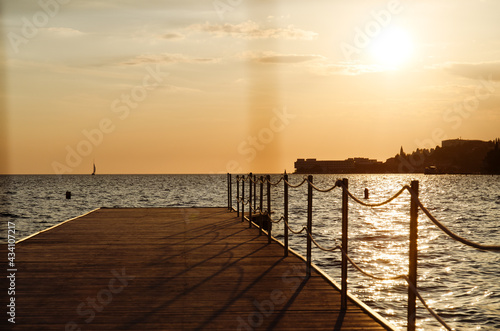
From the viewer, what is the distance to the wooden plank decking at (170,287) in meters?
5.40

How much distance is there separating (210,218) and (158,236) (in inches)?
166

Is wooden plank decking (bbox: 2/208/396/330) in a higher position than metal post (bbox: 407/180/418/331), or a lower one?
lower

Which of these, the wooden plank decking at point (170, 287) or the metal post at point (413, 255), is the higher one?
the metal post at point (413, 255)

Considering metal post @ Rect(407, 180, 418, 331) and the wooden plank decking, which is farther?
the wooden plank decking

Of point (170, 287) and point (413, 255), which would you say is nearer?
point (413, 255)

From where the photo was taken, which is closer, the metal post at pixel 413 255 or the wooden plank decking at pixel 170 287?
A: the metal post at pixel 413 255

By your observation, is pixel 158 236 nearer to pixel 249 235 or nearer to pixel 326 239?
pixel 249 235

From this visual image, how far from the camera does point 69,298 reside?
627 cm

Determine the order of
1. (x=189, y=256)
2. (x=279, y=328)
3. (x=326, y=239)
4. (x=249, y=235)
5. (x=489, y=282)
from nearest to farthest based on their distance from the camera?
(x=279, y=328)
(x=189, y=256)
(x=249, y=235)
(x=489, y=282)
(x=326, y=239)

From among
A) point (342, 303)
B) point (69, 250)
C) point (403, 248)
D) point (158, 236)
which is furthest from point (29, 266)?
point (403, 248)

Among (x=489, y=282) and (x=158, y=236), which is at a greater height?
(x=158, y=236)

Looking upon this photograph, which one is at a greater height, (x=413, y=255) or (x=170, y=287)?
(x=413, y=255)

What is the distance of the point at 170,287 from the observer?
6.88 m

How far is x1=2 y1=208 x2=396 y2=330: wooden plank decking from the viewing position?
213 inches
